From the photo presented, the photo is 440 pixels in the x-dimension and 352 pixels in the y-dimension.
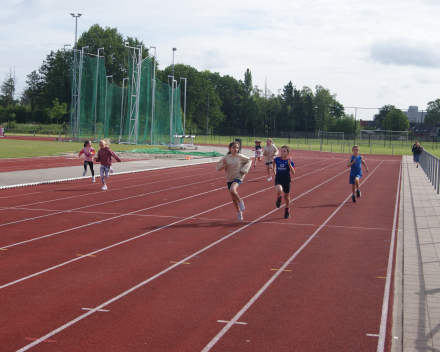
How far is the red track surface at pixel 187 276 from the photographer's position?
459 centimetres

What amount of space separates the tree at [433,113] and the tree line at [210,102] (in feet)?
0.86

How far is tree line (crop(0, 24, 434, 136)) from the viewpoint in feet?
287

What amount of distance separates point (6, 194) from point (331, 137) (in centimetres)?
6505

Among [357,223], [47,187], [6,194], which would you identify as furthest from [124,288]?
[47,187]

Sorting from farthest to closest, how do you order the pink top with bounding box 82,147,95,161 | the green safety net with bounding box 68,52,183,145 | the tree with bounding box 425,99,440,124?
the tree with bounding box 425,99,440,124 < the green safety net with bounding box 68,52,183,145 < the pink top with bounding box 82,147,95,161

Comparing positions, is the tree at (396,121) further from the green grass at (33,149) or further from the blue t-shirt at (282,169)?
the blue t-shirt at (282,169)

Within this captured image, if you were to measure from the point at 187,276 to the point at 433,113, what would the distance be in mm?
137896

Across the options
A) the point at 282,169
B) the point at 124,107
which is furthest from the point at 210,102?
the point at 282,169

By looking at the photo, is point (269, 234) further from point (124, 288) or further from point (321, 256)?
point (124, 288)

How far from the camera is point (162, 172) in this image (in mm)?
22562

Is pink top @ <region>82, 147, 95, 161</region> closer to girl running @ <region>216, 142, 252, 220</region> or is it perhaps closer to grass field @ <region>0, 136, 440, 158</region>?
girl running @ <region>216, 142, 252, 220</region>

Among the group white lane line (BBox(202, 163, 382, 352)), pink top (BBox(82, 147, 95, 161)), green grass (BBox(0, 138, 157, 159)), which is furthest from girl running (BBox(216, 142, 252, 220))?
green grass (BBox(0, 138, 157, 159))

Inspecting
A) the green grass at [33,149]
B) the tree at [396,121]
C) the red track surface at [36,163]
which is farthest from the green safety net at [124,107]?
the tree at [396,121]

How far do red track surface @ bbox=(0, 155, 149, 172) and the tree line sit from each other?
43.8 metres
